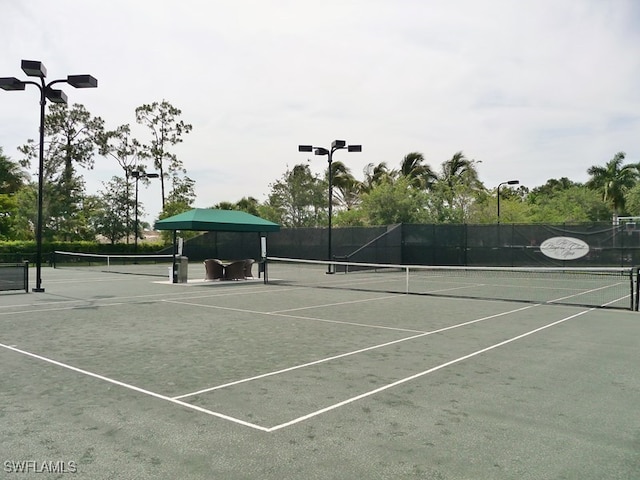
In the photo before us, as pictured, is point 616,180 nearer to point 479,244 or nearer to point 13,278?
point 479,244

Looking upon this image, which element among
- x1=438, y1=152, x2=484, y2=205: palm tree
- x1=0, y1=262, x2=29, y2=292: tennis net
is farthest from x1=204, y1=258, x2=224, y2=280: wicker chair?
x1=438, y1=152, x2=484, y2=205: palm tree

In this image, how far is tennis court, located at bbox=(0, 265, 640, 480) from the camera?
3.81 m

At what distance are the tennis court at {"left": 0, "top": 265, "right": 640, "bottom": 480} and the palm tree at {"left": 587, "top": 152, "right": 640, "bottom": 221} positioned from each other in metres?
57.5

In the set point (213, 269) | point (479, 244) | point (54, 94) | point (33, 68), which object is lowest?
point (213, 269)

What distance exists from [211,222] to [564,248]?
17.0 metres

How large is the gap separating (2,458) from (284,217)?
153 feet

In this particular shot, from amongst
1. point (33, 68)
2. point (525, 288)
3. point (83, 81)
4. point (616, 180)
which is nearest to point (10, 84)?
point (33, 68)

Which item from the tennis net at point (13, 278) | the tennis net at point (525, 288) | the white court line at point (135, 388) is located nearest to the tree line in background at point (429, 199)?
the tennis net at point (525, 288)

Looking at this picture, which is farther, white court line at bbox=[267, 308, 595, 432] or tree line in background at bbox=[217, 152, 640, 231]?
tree line in background at bbox=[217, 152, 640, 231]

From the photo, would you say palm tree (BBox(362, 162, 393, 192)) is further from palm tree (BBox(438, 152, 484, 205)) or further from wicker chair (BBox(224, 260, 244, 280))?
wicker chair (BBox(224, 260, 244, 280))

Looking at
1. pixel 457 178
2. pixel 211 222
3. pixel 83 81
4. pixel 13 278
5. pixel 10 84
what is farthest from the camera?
pixel 457 178

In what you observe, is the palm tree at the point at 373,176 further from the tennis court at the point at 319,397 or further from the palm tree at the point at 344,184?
the tennis court at the point at 319,397

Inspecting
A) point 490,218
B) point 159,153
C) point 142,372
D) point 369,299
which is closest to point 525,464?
point 142,372

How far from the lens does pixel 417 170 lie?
5684 centimetres
